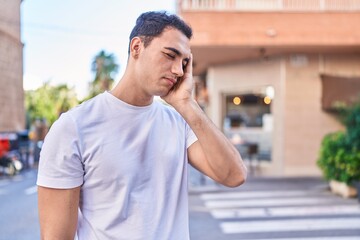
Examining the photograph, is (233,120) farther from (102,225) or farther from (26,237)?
(102,225)

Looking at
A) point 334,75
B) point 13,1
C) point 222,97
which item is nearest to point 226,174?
point 13,1

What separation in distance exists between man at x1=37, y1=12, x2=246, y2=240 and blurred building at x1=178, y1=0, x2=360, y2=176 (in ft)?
30.4

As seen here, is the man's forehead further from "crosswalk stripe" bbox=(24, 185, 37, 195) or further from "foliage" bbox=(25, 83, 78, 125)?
"crosswalk stripe" bbox=(24, 185, 37, 195)

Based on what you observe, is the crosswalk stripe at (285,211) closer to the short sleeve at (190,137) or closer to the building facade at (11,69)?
the short sleeve at (190,137)

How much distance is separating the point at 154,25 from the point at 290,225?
19.3ft

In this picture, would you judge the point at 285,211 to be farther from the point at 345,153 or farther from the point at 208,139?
the point at 208,139

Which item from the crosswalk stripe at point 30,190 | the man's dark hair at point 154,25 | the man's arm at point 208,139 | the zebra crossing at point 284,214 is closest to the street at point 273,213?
the zebra crossing at point 284,214

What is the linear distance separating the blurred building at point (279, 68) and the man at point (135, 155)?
30.4 feet

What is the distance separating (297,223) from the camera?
22.6ft

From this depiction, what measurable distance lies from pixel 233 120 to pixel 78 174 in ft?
43.5

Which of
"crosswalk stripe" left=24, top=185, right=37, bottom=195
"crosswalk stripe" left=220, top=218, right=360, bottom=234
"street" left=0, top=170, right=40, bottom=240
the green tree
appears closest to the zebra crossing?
"crosswalk stripe" left=220, top=218, right=360, bottom=234

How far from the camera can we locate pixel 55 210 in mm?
1377

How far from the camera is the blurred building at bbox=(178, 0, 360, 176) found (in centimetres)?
1099

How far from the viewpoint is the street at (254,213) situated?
629 cm
